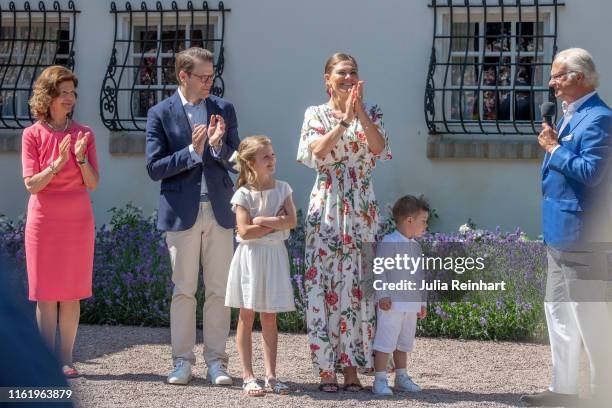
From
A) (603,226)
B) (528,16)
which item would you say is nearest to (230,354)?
(603,226)

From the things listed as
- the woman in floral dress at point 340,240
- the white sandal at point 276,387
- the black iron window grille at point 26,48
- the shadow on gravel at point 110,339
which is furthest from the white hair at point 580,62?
the black iron window grille at point 26,48

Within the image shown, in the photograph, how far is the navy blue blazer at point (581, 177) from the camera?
4875 mm

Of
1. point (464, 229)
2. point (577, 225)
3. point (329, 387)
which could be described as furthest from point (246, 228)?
point (464, 229)

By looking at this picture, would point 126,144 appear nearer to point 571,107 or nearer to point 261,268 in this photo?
point 261,268

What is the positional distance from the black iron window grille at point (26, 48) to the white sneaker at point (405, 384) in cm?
520

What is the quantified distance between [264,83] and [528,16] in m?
2.39

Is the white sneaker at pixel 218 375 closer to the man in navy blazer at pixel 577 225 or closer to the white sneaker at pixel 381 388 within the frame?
the white sneaker at pixel 381 388

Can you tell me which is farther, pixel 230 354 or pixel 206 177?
pixel 230 354

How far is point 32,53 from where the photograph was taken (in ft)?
32.4

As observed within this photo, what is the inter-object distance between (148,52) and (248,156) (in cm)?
442

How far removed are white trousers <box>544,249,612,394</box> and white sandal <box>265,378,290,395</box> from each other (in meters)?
1.41

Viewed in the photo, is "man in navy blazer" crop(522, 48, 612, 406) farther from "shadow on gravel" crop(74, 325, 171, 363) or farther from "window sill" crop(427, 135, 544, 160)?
"window sill" crop(427, 135, 544, 160)

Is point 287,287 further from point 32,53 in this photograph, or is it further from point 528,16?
point 32,53

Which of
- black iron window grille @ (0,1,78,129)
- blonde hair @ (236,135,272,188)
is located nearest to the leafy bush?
black iron window grille @ (0,1,78,129)
